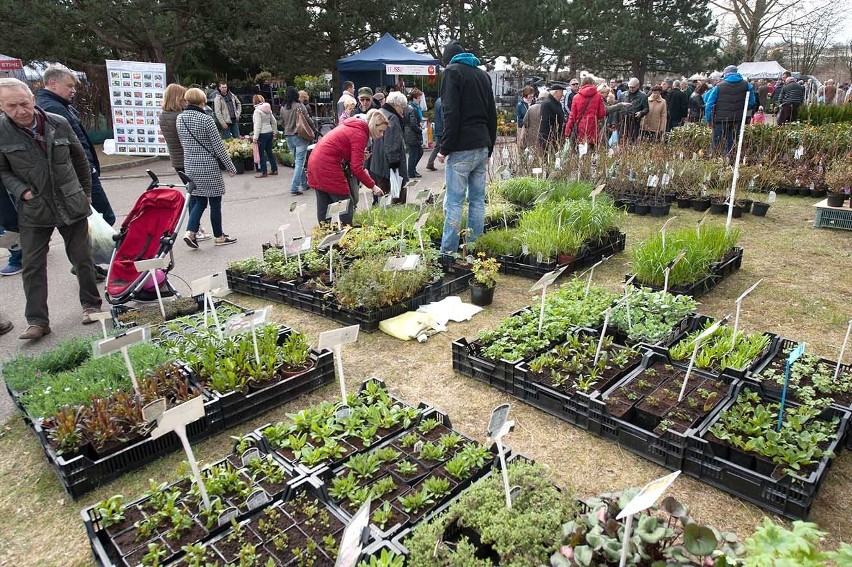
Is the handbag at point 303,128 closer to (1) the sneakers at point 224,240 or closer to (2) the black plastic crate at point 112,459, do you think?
(1) the sneakers at point 224,240

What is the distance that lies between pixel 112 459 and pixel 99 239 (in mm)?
3041

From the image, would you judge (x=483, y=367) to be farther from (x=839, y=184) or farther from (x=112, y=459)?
(x=839, y=184)

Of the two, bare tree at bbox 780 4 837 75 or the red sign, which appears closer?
the red sign

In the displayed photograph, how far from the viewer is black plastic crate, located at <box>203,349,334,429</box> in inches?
127

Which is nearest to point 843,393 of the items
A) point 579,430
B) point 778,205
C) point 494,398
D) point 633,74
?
point 579,430

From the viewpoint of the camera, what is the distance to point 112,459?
283 cm

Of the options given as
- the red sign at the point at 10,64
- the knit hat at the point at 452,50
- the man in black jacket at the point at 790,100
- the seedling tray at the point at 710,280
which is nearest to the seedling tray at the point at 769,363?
the seedling tray at the point at 710,280

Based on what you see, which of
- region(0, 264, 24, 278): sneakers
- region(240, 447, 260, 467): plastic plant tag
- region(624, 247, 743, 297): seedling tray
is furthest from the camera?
region(0, 264, 24, 278): sneakers

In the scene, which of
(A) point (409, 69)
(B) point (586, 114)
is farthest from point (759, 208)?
(A) point (409, 69)

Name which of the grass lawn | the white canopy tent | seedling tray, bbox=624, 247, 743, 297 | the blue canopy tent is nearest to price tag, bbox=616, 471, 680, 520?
the grass lawn

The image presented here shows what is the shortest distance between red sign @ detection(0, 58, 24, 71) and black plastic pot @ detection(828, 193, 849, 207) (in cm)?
1663

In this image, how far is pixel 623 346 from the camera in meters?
3.79

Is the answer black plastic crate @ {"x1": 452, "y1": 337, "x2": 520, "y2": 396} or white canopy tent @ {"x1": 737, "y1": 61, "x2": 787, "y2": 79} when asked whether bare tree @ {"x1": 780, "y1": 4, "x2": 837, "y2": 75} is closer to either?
white canopy tent @ {"x1": 737, "y1": 61, "x2": 787, "y2": 79}

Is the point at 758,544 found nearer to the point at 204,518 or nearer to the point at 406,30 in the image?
the point at 204,518
